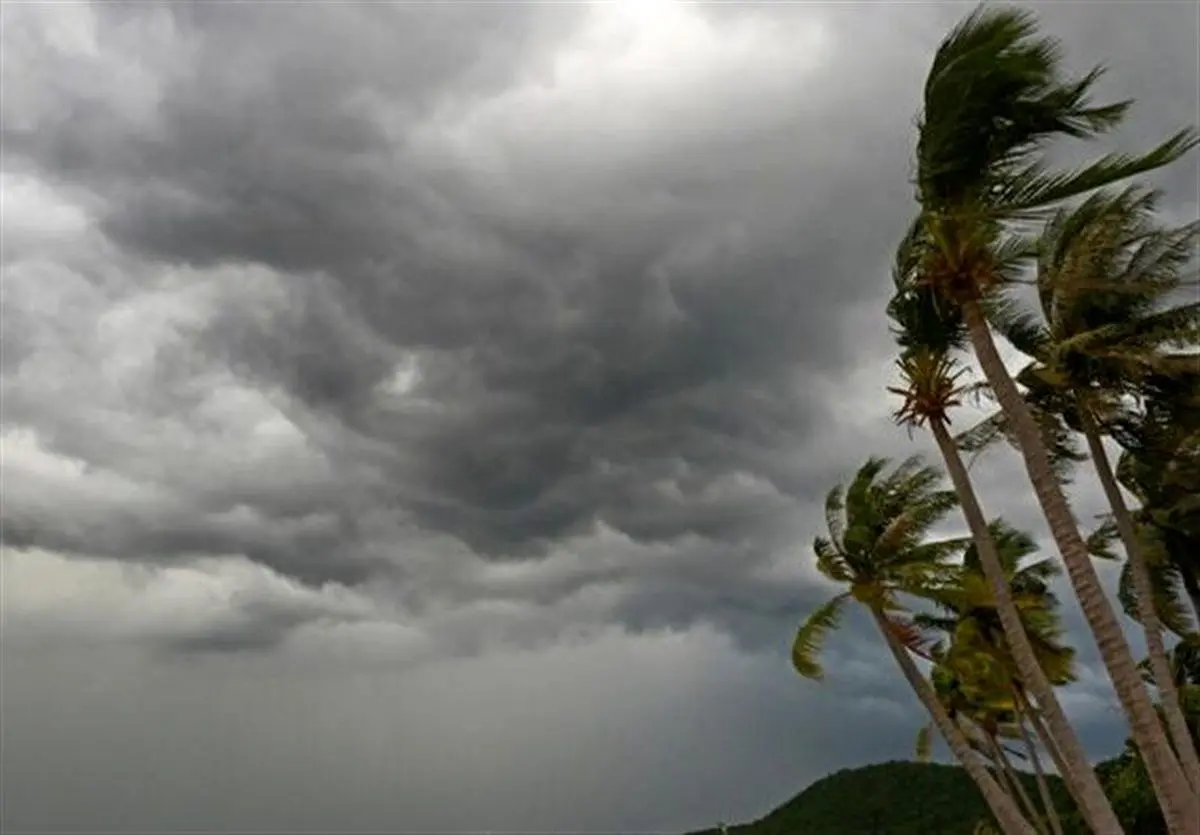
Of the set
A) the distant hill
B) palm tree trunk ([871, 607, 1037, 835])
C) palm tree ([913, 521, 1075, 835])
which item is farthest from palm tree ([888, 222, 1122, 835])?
the distant hill

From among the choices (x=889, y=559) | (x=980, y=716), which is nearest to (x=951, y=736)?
(x=889, y=559)

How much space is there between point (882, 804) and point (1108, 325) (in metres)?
105

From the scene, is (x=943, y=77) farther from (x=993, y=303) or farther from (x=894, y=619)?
(x=894, y=619)

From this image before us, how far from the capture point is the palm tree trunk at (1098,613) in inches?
611

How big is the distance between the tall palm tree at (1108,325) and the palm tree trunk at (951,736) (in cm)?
501

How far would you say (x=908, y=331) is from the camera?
19.9m

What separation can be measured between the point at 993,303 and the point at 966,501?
3286 millimetres

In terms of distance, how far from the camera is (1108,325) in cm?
2038

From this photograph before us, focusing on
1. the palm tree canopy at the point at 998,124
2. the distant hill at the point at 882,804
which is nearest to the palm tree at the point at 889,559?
the palm tree canopy at the point at 998,124

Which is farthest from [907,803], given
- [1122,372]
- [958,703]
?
[1122,372]

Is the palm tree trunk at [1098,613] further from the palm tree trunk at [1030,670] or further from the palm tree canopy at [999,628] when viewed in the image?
the palm tree canopy at [999,628]

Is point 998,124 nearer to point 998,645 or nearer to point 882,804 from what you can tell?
point 998,645

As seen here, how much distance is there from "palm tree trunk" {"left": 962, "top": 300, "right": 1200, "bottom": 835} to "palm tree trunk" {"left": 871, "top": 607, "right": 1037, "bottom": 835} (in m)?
8.95

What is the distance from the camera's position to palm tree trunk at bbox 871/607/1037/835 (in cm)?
2477
